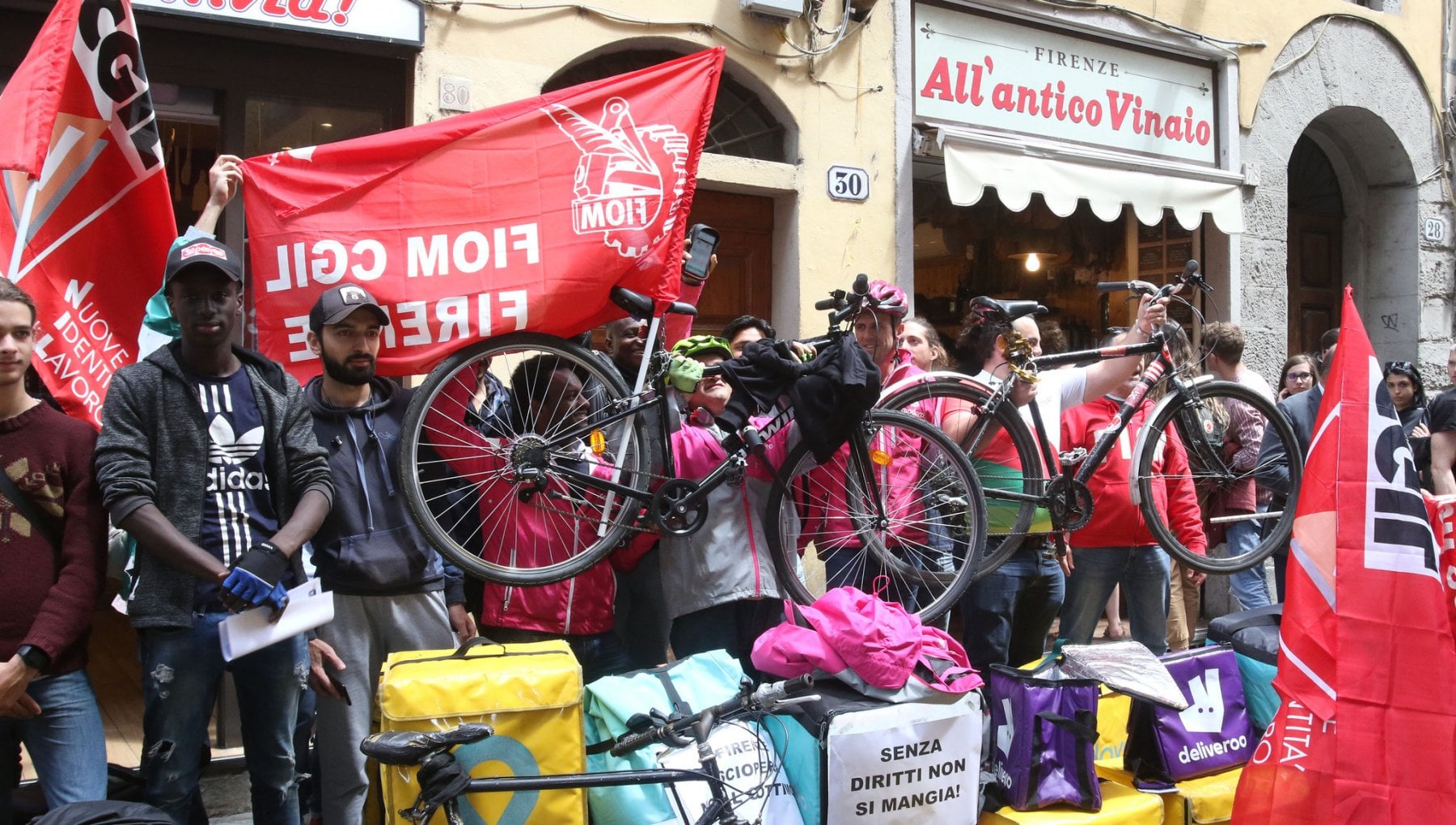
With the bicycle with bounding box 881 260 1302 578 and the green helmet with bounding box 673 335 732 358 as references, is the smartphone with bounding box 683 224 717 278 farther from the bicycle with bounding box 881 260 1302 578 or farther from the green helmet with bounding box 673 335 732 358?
the bicycle with bounding box 881 260 1302 578

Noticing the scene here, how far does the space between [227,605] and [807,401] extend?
205cm

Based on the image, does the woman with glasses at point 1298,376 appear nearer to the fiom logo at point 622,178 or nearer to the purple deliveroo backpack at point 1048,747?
the purple deliveroo backpack at point 1048,747

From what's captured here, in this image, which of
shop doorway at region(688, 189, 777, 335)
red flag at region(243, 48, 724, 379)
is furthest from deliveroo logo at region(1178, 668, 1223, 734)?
shop doorway at region(688, 189, 777, 335)

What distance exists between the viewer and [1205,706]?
4.62 metres

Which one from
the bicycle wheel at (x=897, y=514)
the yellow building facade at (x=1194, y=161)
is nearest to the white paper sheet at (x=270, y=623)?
the bicycle wheel at (x=897, y=514)

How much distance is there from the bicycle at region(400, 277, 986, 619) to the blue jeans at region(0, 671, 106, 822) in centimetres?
110

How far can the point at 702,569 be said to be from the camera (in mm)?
4254

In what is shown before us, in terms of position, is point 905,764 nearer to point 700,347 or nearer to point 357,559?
point 700,347

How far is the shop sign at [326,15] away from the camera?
5488 millimetres

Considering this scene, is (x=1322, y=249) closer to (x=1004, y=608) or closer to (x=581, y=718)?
(x=1004, y=608)

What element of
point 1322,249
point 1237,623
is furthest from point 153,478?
point 1322,249

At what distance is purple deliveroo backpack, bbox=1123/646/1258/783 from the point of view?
4504 mm

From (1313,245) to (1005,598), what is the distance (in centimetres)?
756

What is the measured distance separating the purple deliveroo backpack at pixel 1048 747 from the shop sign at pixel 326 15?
14.3ft
